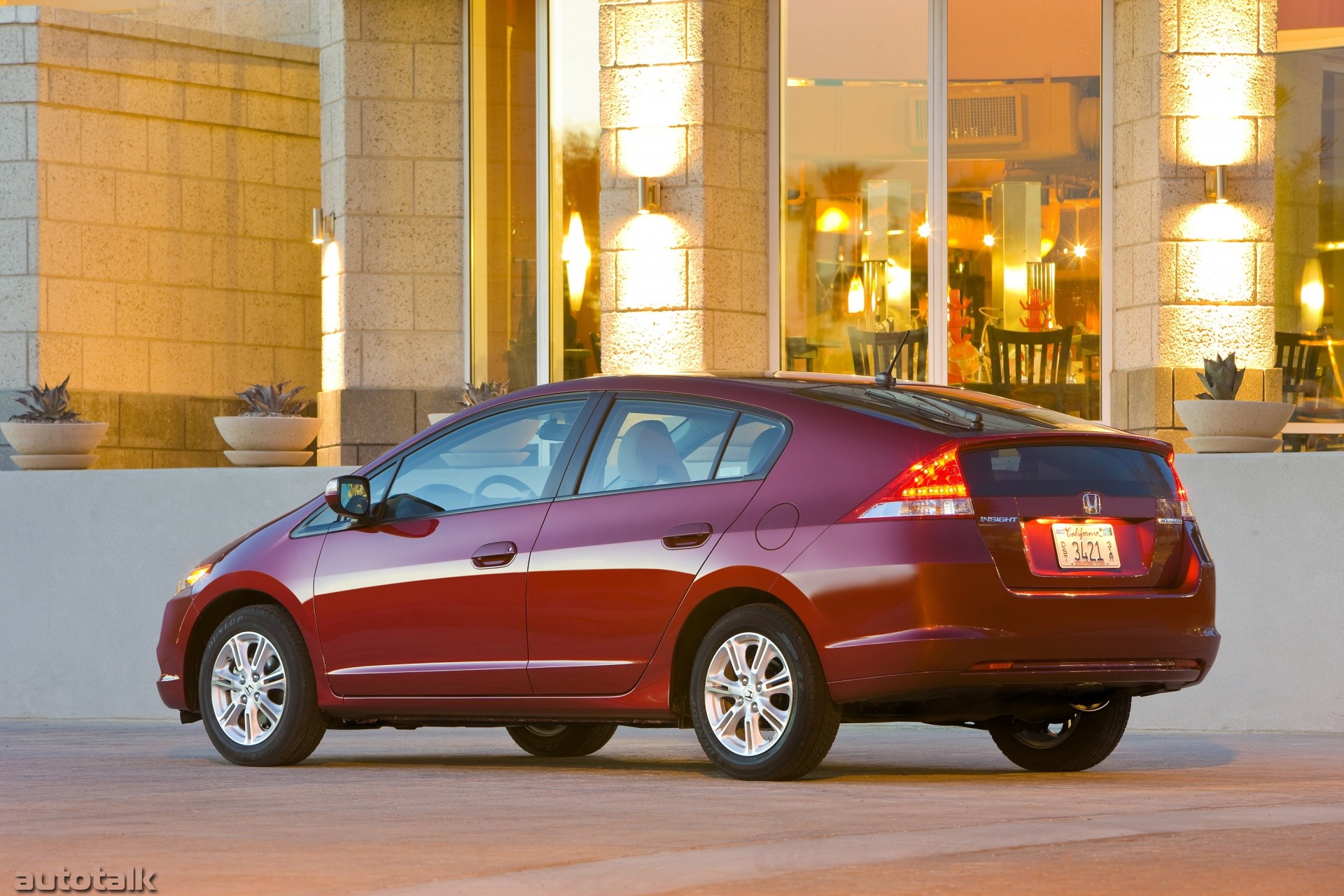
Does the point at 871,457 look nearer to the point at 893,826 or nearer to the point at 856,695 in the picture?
the point at 856,695

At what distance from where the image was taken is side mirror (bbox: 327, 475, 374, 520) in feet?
27.6

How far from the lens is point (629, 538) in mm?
7645

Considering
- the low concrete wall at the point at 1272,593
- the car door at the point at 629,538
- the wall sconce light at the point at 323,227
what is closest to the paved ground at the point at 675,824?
the car door at the point at 629,538

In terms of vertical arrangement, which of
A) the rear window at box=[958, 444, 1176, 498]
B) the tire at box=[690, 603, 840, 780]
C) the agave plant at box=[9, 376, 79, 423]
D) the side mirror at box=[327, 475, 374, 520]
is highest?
the agave plant at box=[9, 376, 79, 423]

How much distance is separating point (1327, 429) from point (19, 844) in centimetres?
1142

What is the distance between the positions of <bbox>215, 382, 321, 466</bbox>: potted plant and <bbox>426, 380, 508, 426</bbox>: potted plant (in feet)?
3.26

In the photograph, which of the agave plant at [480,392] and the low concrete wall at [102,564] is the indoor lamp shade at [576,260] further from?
the low concrete wall at [102,564]

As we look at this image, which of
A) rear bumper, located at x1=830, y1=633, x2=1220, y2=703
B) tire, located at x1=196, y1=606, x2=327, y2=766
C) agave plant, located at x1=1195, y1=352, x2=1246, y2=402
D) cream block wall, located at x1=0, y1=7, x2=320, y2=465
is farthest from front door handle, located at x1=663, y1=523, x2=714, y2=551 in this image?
cream block wall, located at x1=0, y1=7, x2=320, y2=465

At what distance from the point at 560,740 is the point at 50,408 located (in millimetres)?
7380

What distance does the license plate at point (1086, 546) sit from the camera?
23.6ft

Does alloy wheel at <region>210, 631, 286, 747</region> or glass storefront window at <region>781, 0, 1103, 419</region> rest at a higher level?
glass storefront window at <region>781, 0, 1103, 419</region>

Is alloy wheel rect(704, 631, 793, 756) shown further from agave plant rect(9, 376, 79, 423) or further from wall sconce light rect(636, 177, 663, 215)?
agave plant rect(9, 376, 79, 423)

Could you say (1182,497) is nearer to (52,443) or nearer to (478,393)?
(478,393)

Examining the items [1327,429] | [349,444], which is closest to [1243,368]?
[1327,429]
